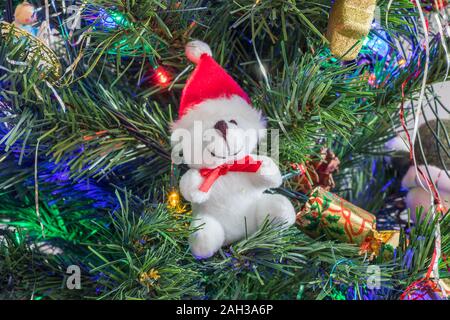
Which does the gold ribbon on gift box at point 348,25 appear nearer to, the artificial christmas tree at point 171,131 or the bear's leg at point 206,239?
the artificial christmas tree at point 171,131

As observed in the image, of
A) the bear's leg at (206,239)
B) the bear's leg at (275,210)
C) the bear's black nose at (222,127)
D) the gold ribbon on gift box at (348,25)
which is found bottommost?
the bear's leg at (206,239)

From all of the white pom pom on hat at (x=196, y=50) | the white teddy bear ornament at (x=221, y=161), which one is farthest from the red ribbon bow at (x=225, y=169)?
the white pom pom on hat at (x=196, y=50)

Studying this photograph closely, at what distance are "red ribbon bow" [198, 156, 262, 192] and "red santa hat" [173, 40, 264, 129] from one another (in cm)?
3

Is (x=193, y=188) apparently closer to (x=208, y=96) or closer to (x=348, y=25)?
(x=208, y=96)

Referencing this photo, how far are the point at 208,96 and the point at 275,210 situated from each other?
12 centimetres

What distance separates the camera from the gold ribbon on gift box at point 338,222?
55cm

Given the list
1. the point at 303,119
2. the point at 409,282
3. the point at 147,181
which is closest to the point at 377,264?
the point at 409,282

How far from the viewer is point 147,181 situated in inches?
24.6

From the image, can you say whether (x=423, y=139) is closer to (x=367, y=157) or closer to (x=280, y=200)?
(x=367, y=157)

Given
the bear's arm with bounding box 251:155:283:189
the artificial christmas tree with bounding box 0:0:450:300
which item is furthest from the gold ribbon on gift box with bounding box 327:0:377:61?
the bear's arm with bounding box 251:155:283:189

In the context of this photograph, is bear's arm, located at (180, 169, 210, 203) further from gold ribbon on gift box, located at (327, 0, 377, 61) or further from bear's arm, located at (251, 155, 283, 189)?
gold ribbon on gift box, located at (327, 0, 377, 61)

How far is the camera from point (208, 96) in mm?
539

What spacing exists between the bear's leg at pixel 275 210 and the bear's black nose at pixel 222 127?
0.07 m

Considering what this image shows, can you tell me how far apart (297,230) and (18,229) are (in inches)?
10.4
